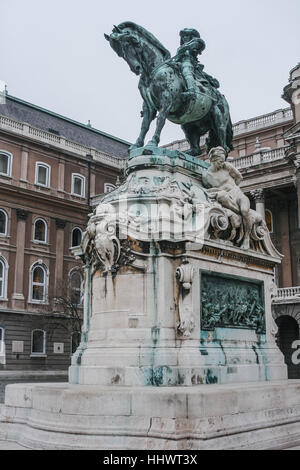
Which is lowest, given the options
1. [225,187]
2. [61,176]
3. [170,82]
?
[225,187]

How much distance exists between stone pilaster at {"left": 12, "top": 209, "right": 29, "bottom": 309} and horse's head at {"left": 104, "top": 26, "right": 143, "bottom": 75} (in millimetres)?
33407

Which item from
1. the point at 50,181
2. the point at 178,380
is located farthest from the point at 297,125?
the point at 178,380

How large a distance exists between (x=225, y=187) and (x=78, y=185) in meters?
40.6

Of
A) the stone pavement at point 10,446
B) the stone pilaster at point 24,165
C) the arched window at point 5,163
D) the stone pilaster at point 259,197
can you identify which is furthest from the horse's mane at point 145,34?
the stone pilaster at point 24,165

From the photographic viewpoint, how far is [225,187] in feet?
31.1

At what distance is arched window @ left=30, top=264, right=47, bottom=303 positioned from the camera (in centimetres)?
4338

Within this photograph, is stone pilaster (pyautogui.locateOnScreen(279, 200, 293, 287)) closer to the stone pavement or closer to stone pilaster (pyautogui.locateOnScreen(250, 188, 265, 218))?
stone pilaster (pyautogui.locateOnScreen(250, 188, 265, 218))

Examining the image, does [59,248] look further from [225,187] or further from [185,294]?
[185,294]

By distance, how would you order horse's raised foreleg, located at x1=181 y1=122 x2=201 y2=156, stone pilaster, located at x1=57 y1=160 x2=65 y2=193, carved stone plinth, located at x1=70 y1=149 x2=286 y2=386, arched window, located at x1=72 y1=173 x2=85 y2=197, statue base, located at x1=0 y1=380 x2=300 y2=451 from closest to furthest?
1. statue base, located at x1=0 y1=380 x2=300 y2=451
2. carved stone plinth, located at x1=70 y1=149 x2=286 y2=386
3. horse's raised foreleg, located at x1=181 y1=122 x2=201 y2=156
4. stone pilaster, located at x1=57 y1=160 x2=65 y2=193
5. arched window, located at x1=72 y1=173 x2=85 y2=197

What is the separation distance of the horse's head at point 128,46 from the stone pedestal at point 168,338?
1.60 meters

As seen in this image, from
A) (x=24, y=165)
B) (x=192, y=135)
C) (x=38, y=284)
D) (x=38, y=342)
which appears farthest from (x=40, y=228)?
(x=192, y=135)

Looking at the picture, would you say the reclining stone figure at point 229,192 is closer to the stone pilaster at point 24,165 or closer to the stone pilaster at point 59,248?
the stone pilaster at point 59,248

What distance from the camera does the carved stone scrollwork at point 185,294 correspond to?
7805 millimetres

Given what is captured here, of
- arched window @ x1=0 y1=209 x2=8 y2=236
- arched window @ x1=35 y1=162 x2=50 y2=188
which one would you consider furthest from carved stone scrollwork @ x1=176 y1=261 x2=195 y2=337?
arched window @ x1=35 y1=162 x2=50 y2=188
